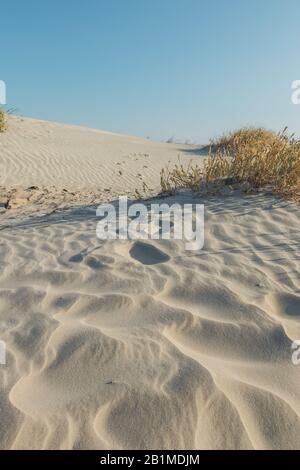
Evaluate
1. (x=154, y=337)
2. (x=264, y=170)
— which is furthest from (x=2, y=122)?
(x=154, y=337)

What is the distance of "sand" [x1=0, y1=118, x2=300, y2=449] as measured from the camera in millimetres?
1759

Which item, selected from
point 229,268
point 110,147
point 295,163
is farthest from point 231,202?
point 110,147

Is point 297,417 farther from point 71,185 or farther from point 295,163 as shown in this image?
point 71,185

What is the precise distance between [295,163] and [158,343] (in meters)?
3.47

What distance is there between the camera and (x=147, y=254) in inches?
150

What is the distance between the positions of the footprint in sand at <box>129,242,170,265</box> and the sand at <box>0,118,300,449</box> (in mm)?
11

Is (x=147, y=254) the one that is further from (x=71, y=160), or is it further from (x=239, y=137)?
(x=239, y=137)

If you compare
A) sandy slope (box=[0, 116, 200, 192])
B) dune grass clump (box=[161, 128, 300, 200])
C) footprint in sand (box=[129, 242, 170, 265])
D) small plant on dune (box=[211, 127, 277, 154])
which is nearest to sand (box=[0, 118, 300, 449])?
footprint in sand (box=[129, 242, 170, 265])

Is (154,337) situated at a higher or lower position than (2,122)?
lower

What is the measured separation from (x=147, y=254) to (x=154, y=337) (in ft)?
4.75

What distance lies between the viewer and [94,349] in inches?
91.5

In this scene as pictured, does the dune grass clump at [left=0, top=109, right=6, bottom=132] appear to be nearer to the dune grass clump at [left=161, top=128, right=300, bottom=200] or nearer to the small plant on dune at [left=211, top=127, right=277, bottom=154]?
the small plant on dune at [left=211, top=127, right=277, bottom=154]

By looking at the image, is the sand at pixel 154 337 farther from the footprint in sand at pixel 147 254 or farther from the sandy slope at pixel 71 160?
the sandy slope at pixel 71 160

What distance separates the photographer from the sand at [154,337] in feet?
5.77
